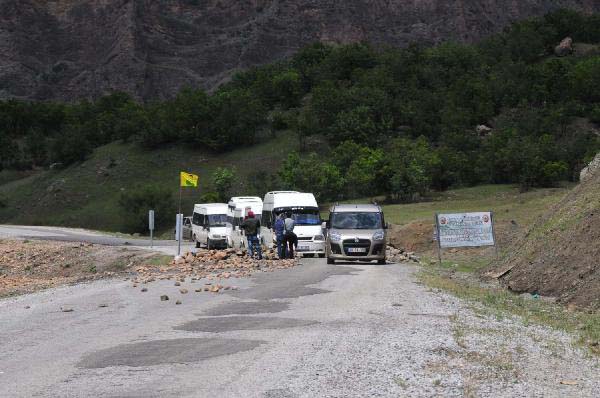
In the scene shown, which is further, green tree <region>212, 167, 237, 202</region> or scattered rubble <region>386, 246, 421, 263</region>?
green tree <region>212, 167, 237, 202</region>

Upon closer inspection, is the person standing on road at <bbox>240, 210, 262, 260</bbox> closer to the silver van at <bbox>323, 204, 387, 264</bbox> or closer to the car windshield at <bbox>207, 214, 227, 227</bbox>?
the silver van at <bbox>323, 204, 387, 264</bbox>

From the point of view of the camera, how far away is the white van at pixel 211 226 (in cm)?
4753

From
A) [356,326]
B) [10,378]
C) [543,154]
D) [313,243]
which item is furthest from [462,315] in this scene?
[543,154]

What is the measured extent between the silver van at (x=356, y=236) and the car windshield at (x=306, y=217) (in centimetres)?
455

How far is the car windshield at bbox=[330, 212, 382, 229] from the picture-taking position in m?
30.4

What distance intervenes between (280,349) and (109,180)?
10740 centimetres

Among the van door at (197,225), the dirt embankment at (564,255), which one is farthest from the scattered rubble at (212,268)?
the van door at (197,225)

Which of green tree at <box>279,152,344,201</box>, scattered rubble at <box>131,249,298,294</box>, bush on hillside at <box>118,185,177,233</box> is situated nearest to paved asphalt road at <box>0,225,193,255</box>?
scattered rubble at <box>131,249,298,294</box>

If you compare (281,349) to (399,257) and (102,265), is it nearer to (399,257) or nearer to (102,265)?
(399,257)

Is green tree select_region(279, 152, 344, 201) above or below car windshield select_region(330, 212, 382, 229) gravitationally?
above

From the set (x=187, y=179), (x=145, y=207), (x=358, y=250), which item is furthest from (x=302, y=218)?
(x=145, y=207)

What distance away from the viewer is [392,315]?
14852 mm

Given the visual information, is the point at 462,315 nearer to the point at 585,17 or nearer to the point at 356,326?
the point at 356,326

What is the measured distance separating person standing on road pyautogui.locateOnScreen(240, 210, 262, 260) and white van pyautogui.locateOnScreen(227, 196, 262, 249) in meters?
8.81
